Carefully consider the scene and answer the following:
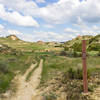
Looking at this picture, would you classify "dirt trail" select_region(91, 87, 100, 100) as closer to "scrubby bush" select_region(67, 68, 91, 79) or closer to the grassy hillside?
"scrubby bush" select_region(67, 68, 91, 79)

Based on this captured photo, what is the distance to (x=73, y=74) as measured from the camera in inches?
491

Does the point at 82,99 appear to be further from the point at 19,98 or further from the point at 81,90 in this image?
the point at 19,98

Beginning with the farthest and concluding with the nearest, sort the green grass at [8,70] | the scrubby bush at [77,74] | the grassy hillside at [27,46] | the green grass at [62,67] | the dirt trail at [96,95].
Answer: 1. the grassy hillside at [27,46]
2. the green grass at [62,67]
3. the green grass at [8,70]
4. the scrubby bush at [77,74]
5. the dirt trail at [96,95]

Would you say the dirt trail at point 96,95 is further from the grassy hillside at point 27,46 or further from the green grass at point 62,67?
the grassy hillside at point 27,46

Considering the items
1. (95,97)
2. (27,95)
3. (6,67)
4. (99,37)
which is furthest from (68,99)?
(99,37)

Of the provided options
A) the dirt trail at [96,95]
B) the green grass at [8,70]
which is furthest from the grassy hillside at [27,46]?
the dirt trail at [96,95]

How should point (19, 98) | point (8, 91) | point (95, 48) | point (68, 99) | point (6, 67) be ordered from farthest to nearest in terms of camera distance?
point (95, 48)
point (6, 67)
point (8, 91)
point (19, 98)
point (68, 99)

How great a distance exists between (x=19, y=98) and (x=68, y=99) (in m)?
3.47

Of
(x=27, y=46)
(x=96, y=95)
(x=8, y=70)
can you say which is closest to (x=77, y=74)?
(x=96, y=95)

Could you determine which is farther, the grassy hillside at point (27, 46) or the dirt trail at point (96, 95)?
the grassy hillside at point (27, 46)

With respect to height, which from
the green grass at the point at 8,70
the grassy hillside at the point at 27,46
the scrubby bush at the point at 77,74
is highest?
the grassy hillside at the point at 27,46

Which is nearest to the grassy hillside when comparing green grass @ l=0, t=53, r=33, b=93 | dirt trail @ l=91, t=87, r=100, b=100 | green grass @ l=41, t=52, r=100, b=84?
green grass @ l=0, t=53, r=33, b=93

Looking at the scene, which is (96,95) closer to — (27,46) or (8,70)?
(8,70)

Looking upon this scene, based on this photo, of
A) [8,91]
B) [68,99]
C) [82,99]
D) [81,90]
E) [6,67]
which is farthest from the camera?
[6,67]
